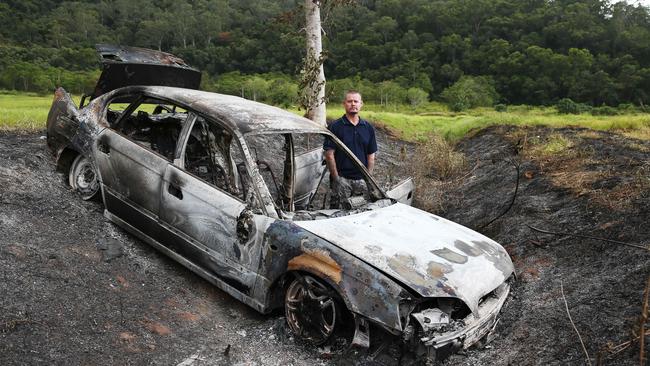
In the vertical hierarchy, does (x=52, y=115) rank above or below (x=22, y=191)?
above

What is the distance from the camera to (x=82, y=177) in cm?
546

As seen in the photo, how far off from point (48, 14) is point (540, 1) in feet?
267

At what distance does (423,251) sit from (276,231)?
1126mm

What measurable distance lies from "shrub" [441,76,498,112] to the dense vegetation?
0.21m

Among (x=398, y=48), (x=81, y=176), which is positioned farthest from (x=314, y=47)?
(x=398, y=48)

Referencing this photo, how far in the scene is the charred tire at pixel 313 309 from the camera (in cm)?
351

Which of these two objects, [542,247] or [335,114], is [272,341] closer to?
[542,247]

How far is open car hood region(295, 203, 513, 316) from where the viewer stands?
3363 mm

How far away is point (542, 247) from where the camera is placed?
526 cm

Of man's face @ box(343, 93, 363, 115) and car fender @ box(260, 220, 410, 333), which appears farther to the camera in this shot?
man's face @ box(343, 93, 363, 115)

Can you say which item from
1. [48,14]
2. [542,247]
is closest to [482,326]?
[542,247]

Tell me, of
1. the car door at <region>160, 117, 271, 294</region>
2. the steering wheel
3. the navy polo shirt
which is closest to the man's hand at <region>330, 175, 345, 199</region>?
the navy polo shirt

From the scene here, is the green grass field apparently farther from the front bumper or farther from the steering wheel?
the front bumper

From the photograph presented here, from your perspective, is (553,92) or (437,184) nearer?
(437,184)
